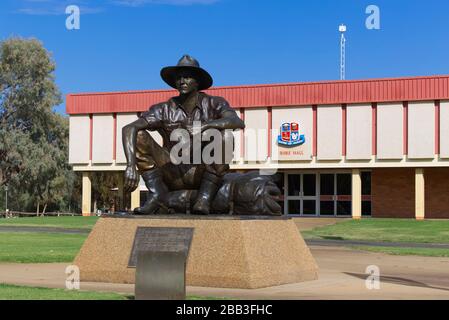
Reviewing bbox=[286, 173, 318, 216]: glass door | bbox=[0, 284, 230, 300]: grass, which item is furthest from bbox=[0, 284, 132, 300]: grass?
bbox=[286, 173, 318, 216]: glass door

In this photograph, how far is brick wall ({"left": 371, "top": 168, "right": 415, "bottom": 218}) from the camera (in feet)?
165

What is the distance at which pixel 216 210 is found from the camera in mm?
13414

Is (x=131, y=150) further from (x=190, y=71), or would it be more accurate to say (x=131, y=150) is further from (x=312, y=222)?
(x=312, y=222)

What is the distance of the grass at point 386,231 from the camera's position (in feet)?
110

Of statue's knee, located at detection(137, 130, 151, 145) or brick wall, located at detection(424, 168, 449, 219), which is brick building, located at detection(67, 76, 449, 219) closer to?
brick wall, located at detection(424, 168, 449, 219)

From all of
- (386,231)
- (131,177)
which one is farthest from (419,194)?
(131,177)

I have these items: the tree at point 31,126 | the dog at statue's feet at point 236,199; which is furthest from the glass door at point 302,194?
the dog at statue's feet at point 236,199

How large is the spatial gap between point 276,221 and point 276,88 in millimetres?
37891

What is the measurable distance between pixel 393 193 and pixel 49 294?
42.5 meters

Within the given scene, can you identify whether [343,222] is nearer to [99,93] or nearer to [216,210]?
[99,93]


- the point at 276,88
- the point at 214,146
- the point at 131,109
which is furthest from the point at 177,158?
the point at 131,109

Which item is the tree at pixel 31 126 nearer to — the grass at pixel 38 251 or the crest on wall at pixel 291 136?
the crest on wall at pixel 291 136
